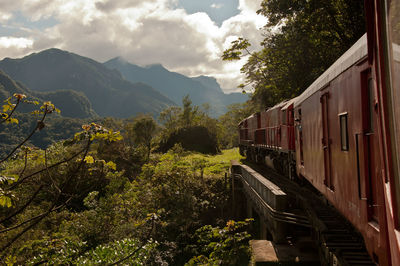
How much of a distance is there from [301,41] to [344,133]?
1635 centimetres

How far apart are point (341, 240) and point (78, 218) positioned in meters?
12.6

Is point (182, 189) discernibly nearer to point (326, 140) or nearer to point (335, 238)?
point (335, 238)

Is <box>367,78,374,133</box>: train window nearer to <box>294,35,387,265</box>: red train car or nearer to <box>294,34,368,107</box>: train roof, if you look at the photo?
<box>294,35,387,265</box>: red train car

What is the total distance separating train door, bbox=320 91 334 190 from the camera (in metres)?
5.79

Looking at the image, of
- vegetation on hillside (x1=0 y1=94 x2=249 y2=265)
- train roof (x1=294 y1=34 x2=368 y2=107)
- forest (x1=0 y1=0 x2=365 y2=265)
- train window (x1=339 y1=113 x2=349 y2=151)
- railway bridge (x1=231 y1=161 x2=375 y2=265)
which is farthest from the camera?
forest (x1=0 y1=0 x2=365 y2=265)

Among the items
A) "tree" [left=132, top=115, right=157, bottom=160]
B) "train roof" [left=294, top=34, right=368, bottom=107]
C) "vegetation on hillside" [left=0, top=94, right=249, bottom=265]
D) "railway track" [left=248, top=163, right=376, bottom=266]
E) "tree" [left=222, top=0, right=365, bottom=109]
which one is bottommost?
"vegetation on hillside" [left=0, top=94, right=249, bottom=265]

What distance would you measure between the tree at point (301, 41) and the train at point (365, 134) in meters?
9.57

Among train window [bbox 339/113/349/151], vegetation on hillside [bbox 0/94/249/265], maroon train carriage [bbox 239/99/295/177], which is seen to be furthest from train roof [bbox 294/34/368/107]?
vegetation on hillside [bbox 0/94/249/265]

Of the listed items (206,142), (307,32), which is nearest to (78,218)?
(307,32)

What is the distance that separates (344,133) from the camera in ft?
15.4

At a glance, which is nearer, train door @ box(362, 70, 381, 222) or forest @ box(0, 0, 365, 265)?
train door @ box(362, 70, 381, 222)

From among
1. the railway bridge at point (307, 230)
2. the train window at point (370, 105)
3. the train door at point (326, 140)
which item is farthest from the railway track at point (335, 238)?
the train window at point (370, 105)

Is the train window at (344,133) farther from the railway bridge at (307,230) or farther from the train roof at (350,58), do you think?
the railway bridge at (307,230)

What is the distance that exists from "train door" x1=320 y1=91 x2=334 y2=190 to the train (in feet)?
0.06
